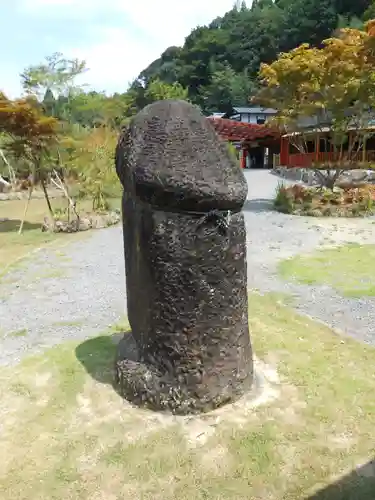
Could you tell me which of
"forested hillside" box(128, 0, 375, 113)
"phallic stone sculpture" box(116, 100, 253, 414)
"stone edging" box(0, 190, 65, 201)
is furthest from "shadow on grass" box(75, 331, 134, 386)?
"forested hillside" box(128, 0, 375, 113)

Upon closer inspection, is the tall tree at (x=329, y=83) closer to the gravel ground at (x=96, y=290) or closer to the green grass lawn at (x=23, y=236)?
the gravel ground at (x=96, y=290)

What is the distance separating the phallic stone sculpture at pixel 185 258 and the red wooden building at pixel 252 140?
27.5 m

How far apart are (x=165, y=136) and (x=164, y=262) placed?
83cm

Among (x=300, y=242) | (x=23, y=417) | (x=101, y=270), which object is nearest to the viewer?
(x=23, y=417)

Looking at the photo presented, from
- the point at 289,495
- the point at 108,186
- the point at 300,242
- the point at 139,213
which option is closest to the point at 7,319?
the point at 139,213

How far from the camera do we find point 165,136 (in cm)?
332

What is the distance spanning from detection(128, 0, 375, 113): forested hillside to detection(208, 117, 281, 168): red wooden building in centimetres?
1009

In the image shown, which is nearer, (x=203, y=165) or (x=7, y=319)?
(x=203, y=165)

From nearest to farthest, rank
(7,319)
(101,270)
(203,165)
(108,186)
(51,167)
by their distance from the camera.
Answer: (203,165), (7,319), (101,270), (51,167), (108,186)

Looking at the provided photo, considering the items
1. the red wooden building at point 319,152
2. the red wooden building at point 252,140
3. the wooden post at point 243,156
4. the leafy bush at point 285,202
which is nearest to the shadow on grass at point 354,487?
the leafy bush at point 285,202

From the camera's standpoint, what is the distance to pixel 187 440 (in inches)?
123

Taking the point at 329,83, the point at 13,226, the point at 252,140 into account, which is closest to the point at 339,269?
the point at 329,83

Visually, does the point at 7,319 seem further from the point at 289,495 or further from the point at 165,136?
the point at 289,495

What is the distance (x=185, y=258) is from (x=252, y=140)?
33.0 metres
